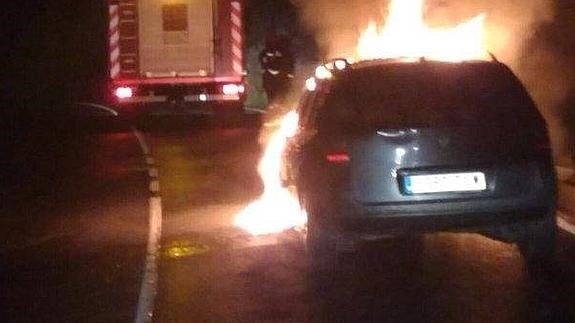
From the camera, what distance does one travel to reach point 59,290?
895 centimetres

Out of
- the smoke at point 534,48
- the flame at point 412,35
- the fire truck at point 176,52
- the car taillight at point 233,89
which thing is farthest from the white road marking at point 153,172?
the fire truck at point 176,52

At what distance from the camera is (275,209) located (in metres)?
13.2

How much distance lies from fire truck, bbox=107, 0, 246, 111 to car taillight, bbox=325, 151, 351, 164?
53.5 ft

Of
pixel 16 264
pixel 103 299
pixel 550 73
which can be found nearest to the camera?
pixel 103 299

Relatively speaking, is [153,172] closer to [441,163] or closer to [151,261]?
[151,261]

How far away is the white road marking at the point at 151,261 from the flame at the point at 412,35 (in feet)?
12.0

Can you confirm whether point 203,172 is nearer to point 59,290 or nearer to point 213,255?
point 213,255

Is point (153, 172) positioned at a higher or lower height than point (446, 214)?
lower

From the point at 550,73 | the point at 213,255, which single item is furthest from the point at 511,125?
the point at 550,73

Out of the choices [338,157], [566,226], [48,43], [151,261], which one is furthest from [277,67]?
[338,157]

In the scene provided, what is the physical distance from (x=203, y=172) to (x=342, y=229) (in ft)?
26.9

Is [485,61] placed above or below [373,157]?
above

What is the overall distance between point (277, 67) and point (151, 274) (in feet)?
61.3

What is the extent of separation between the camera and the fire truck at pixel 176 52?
2511cm
